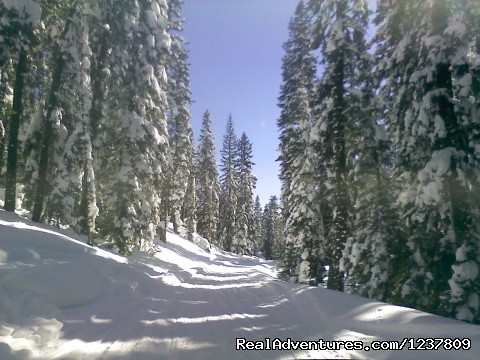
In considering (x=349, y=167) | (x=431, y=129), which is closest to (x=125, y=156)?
(x=349, y=167)

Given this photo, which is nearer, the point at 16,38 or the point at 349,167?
the point at 16,38

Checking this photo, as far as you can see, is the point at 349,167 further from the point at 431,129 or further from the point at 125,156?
the point at 125,156

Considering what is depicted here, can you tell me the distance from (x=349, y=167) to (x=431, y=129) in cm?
528

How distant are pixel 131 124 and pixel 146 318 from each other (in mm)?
11698

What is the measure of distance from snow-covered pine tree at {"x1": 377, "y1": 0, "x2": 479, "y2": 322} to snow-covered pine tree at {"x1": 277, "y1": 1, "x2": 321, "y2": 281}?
5626 millimetres

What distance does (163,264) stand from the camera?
18.3m

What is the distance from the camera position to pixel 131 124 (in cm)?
1655

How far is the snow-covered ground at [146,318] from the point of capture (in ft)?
16.4

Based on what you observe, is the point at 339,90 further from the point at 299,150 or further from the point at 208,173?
the point at 208,173

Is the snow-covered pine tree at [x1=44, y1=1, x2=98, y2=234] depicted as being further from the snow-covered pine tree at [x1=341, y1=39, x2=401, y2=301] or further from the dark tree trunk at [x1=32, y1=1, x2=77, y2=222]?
the snow-covered pine tree at [x1=341, y1=39, x2=401, y2=301]

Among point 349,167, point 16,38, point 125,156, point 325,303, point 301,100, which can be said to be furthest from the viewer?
point 301,100

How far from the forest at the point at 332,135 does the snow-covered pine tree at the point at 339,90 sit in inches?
2.5

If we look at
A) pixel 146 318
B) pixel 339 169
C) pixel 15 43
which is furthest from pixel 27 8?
pixel 339 169

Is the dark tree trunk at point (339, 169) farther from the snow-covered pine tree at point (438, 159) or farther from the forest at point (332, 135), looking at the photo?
the snow-covered pine tree at point (438, 159)
